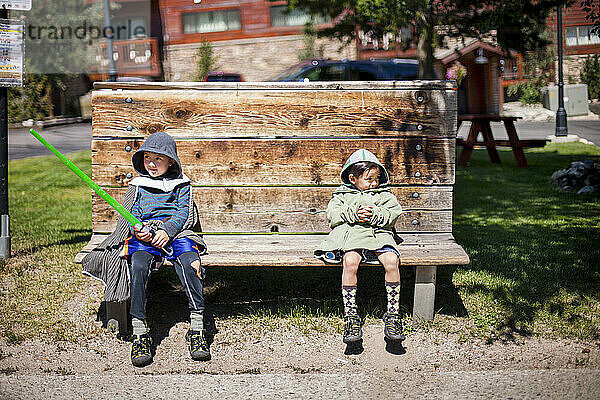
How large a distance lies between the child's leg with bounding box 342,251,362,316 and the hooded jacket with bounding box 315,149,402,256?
0.06 m

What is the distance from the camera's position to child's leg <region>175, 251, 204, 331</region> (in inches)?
158

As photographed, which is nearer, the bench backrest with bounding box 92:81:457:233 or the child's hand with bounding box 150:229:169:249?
the child's hand with bounding box 150:229:169:249

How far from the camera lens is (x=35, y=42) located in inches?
1169

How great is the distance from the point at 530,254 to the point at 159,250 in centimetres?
338

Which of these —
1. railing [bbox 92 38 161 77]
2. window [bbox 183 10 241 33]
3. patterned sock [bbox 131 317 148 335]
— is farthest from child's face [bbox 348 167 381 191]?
railing [bbox 92 38 161 77]

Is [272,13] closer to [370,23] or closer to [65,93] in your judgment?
[65,93]

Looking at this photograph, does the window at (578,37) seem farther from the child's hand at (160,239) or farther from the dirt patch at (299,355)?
the child's hand at (160,239)

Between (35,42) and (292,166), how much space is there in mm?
27937

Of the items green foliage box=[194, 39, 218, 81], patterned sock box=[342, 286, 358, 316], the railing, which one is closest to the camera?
patterned sock box=[342, 286, 358, 316]

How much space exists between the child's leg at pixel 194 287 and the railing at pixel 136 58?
28.7 m

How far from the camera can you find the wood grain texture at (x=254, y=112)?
475 centimetres

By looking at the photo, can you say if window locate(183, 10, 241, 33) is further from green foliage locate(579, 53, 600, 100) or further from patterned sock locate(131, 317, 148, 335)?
patterned sock locate(131, 317, 148, 335)

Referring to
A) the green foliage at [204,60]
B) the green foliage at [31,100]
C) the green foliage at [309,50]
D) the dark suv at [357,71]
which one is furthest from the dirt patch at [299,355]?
the green foliage at [204,60]

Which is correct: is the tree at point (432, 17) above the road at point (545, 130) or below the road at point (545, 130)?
above
